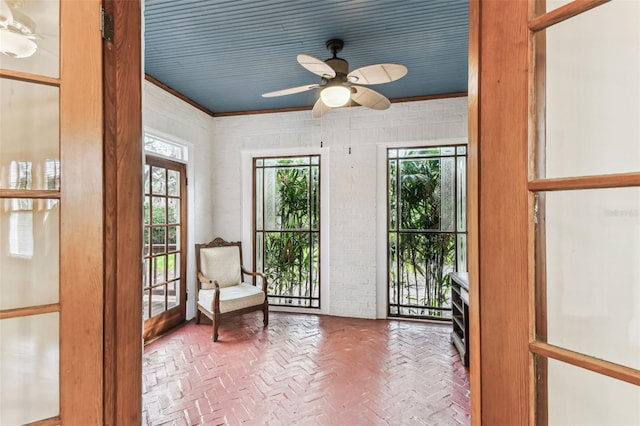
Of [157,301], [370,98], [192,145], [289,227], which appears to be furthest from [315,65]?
[157,301]

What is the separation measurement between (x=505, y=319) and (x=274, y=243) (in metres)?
4.10

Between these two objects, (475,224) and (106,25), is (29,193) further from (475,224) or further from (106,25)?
(475,224)

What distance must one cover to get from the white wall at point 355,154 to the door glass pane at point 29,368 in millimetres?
3637

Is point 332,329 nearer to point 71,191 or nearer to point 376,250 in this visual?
point 376,250

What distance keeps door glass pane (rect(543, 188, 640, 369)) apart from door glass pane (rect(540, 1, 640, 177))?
3.1 inches

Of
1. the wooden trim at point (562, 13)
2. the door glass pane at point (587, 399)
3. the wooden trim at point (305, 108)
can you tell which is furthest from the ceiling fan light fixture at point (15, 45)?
the wooden trim at point (305, 108)

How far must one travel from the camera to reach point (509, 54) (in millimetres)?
778

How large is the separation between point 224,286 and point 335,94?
287 centimetres

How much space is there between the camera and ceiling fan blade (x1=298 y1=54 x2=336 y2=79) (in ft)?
6.99

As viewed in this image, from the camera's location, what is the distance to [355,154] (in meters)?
4.32

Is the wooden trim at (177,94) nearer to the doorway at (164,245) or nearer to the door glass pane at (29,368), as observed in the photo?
the doorway at (164,245)

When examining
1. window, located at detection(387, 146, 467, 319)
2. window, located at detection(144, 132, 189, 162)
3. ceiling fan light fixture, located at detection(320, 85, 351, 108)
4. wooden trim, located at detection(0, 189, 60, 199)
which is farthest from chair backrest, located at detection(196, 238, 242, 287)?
wooden trim, located at detection(0, 189, 60, 199)

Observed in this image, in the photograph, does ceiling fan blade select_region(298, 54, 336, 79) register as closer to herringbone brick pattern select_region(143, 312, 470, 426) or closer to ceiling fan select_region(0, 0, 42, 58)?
ceiling fan select_region(0, 0, 42, 58)

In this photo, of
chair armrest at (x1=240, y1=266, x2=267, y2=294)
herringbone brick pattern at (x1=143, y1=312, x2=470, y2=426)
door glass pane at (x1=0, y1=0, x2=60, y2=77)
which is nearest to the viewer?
door glass pane at (x1=0, y1=0, x2=60, y2=77)
